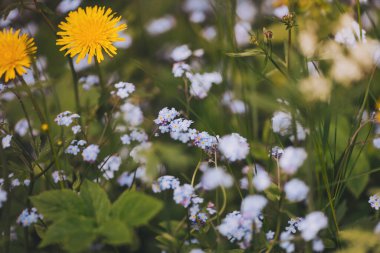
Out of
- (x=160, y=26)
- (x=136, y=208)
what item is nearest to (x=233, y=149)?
(x=136, y=208)

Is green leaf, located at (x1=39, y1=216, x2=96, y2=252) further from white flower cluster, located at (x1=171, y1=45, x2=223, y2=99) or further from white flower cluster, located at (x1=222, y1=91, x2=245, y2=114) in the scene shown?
white flower cluster, located at (x1=222, y1=91, x2=245, y2=114)

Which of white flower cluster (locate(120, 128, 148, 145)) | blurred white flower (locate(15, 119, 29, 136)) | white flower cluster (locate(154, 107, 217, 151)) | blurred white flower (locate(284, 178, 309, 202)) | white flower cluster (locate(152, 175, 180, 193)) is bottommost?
blurred white flower (locate(284, 178, 309, 202))

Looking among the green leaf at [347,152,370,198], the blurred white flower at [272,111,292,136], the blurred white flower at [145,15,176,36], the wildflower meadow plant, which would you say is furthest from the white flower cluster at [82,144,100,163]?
the blurred white flower at [145,15,176,36]

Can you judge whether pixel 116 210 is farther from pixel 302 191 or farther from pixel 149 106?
pixel 149 106

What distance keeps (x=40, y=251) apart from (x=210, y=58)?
3.90ft

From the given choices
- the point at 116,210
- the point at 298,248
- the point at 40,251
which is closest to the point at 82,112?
the point at 40,251

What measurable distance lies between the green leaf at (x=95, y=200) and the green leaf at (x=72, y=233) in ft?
0.21

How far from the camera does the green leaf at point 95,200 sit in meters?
1.11

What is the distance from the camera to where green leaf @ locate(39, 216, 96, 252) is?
0.97 m

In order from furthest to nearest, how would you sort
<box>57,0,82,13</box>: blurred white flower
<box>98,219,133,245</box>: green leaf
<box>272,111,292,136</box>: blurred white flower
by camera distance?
<box>57,0,82,13</box>: blurred white flower
<box>272,111,292,136</box>: blurred white flower
<box>98,219,133,245</box>: green leaf

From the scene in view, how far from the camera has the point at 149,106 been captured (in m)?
2.03

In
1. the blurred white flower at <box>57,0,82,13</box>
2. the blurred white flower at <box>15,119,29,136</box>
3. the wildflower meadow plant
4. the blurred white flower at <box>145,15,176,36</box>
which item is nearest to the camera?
the wildflower meadow plant

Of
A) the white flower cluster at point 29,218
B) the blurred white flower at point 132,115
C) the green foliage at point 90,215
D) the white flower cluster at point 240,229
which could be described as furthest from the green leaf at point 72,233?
Result: the blurred white flower at point 132,115

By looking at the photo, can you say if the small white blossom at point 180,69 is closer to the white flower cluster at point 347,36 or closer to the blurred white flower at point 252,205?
the white flower cluster at point 347,36
